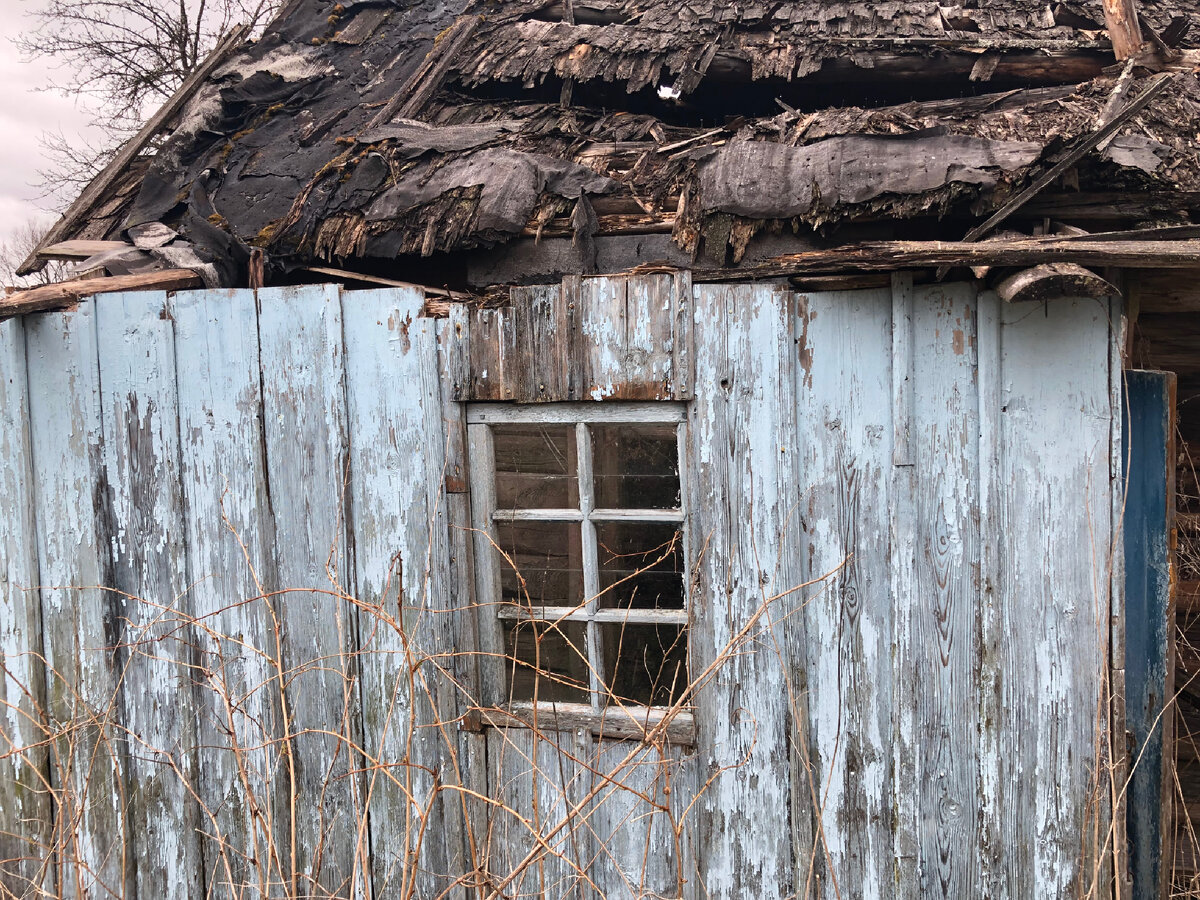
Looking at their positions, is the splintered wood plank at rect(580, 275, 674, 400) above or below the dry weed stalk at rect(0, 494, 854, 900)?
above

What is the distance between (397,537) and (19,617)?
150 cm

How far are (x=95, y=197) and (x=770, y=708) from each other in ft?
11.2

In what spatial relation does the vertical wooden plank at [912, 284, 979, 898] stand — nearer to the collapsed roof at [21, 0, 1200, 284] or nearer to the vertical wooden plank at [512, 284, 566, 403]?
the collapsed roof at [21, 0, 1200, 284]

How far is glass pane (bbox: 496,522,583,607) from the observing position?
2658mm

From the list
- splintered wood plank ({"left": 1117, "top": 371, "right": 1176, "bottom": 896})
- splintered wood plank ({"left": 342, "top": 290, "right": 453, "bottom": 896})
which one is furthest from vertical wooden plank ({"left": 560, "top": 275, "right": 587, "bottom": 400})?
splintered wood plank ({"left": 1117, "top": 371, "right": 1176, "bottom": 896})

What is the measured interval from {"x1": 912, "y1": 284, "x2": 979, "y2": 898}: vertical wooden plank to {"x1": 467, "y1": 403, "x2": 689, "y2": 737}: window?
73 cm

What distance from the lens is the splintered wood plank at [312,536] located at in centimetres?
269

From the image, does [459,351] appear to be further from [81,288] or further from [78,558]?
[78,558]

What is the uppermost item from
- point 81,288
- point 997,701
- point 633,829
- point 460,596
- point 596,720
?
point 81,288

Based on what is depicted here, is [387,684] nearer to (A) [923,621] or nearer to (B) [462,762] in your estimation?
(B) [462,762]

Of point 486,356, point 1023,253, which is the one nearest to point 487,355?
point 486,356

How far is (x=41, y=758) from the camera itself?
9.48ft

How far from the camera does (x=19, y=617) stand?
2885 millimetres

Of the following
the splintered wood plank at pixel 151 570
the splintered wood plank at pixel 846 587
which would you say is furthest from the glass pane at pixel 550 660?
the splintered wood plank at pixel 151 570
